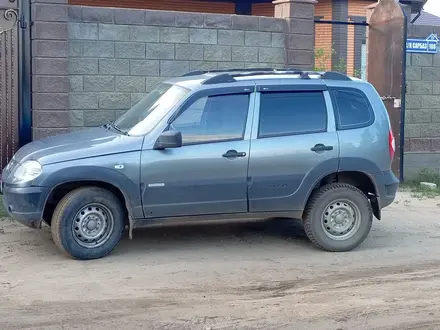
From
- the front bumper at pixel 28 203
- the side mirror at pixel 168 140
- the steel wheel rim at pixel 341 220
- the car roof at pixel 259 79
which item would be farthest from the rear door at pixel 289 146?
the front bumper at pixel 28 203

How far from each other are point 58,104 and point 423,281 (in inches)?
238

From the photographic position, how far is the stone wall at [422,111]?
13.6 m

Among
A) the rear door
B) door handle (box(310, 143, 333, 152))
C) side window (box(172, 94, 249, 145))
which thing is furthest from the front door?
door handle (box(310, 143, 333, 152))

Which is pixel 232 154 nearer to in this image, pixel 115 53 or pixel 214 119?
pixel 214 119

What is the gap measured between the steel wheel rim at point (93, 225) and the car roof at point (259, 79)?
5.22ft

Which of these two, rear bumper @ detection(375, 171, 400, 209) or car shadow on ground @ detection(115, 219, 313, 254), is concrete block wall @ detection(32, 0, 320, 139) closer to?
car shadow on ground @ detection(115, 219, 313, 254)

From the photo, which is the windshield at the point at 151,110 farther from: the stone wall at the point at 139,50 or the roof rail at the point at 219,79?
the stone wall at the point at 139,50

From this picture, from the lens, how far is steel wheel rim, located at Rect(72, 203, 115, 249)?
7691mm

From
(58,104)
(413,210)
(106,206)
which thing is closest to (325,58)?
(413,210)

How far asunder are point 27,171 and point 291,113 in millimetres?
2790

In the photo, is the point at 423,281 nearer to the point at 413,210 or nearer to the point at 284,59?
the point at 413,210

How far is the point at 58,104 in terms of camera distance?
1119 cm

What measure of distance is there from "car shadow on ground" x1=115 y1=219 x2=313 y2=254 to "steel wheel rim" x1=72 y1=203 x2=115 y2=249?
46 cm

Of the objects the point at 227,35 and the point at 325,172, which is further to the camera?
the point at 227,35
